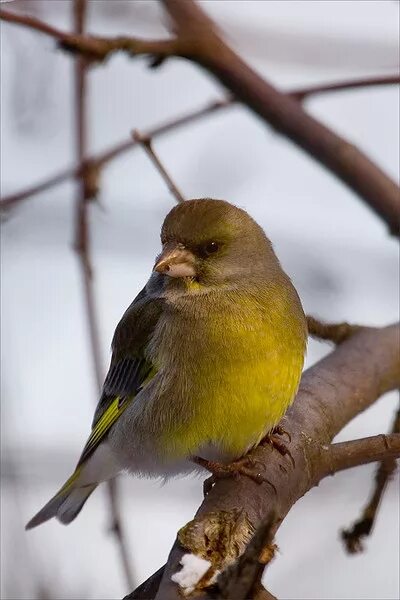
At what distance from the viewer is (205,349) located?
426cm

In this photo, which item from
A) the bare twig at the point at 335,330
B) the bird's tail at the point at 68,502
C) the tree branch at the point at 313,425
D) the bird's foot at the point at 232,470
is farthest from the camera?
the bird's tail at the point at 68,502

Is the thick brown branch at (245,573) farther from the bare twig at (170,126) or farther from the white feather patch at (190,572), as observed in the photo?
the bare twig at (170,126)

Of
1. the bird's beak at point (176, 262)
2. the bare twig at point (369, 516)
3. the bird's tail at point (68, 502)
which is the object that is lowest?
the bare twig at point (369, 516)

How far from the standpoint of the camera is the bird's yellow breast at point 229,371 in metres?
4.14

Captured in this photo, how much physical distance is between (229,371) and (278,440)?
0.35 m

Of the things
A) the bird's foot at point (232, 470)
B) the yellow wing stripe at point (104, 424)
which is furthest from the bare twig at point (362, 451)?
the yellow wing stripe at point (104, 424)

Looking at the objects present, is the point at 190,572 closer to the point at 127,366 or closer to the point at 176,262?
the point at 176,262

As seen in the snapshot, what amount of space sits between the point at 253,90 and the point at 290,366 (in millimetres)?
1174

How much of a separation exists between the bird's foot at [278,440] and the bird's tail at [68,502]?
4.59 feet

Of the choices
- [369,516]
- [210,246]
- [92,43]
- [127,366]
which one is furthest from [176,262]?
[369,516]

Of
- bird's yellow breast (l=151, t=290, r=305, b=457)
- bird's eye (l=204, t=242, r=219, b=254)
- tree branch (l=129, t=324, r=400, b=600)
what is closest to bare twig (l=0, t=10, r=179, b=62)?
bird's eye (l=204, t=242, r=219, b=254)

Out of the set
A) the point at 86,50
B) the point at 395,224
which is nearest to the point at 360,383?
the point at 395,224

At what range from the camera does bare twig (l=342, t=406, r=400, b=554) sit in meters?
4.19

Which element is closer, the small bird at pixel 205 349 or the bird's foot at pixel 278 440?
the bird's foot at pixel 278 440
